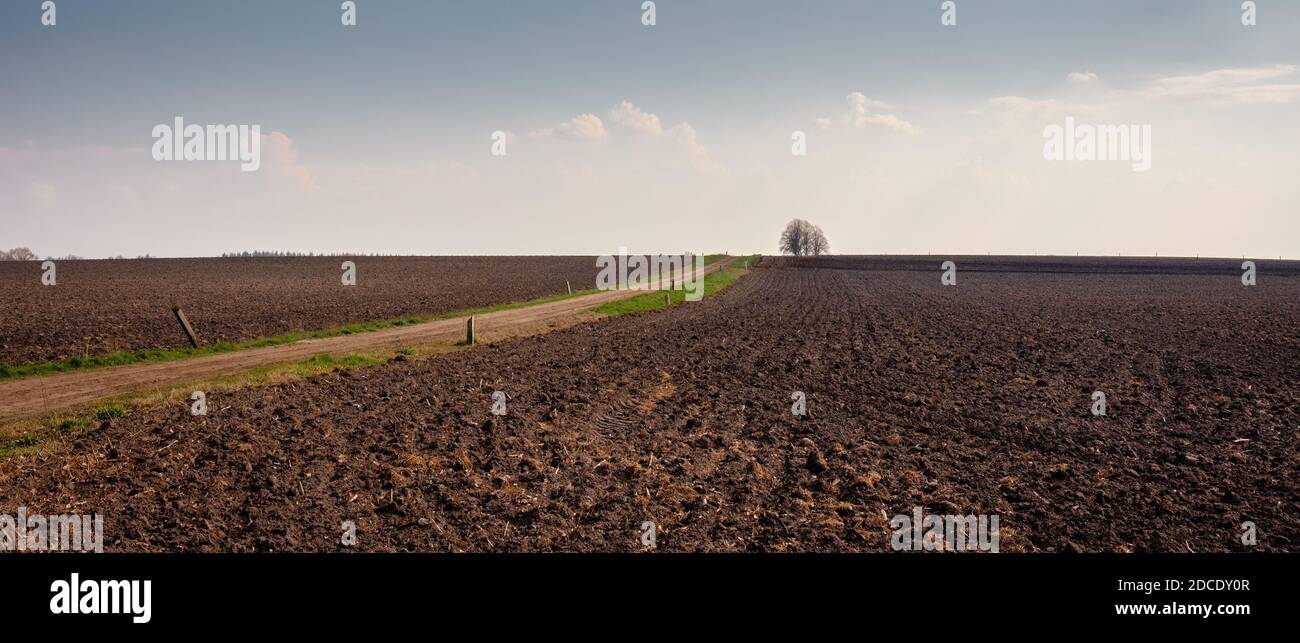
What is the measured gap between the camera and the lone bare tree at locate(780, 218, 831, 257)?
182 metres

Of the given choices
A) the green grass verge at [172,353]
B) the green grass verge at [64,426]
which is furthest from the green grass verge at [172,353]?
the green grass verge at [64,426]

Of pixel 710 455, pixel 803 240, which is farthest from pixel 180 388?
pixel 803 240

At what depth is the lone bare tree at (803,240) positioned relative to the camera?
182250 millimetres

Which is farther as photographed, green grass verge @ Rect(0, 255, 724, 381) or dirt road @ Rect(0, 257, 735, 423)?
green grass verge @ Rect(0, 255, 724, 381)

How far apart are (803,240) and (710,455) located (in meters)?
174

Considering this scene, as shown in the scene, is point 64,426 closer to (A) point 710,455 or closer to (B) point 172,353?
(B) point 172,353

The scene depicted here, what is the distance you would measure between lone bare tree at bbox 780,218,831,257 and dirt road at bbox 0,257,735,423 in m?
150

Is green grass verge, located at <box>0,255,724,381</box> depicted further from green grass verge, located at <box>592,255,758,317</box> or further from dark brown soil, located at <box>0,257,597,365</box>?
green grass verge, located at <box>592,255,758,317</box>

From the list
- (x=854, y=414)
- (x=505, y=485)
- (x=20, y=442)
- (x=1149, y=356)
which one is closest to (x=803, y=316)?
(x=1149, y=356)

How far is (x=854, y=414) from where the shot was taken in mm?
17453

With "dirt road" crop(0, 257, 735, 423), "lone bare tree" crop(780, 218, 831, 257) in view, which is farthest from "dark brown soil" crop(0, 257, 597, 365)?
"lone bare tree" crop(780, 218, 831, 257)

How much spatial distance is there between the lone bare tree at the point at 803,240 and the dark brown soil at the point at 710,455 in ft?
518

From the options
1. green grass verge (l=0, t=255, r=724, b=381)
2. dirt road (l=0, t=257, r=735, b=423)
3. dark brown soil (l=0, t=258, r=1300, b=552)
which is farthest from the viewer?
green grass verge (l=0, t=255, r=724, b=381)
